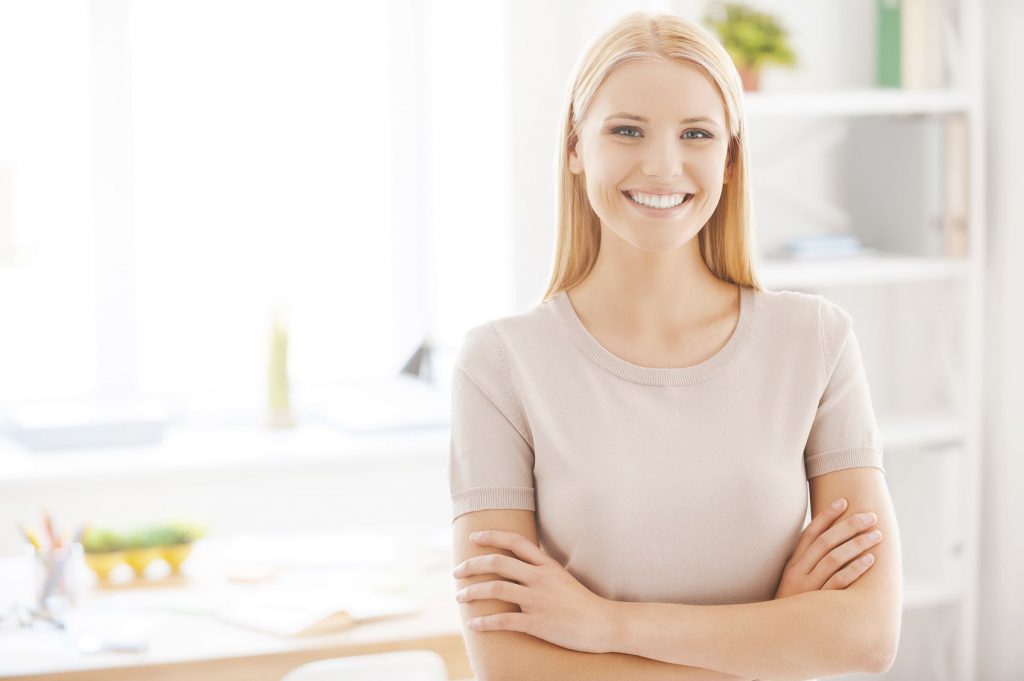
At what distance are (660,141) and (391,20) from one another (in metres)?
2.37

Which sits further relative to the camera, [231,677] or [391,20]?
[391,20]

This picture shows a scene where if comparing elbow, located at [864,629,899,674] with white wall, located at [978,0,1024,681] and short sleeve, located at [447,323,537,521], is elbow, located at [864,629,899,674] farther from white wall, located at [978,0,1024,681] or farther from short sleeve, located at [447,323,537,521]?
white wall, located at [978,0,1024,681]

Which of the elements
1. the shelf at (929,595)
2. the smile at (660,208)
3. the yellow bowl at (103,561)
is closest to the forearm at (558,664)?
the smile at (660,208)

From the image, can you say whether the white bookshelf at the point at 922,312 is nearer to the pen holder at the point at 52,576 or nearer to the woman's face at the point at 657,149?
the woman's face at the point at 657,149

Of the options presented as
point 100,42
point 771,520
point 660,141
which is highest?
point 100,42

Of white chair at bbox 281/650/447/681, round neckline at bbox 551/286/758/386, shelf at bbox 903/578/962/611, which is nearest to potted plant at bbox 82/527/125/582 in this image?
white chair at bbox 281/650/447/681

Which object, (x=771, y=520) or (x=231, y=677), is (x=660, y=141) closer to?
(x=771, y=520)

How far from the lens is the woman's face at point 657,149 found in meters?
1.42

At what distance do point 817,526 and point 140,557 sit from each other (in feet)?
4.77

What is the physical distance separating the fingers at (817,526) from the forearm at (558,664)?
6.5 inches

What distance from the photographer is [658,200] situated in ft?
4.69

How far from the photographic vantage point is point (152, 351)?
3.59m

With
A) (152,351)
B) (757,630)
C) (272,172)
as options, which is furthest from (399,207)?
(757,630)

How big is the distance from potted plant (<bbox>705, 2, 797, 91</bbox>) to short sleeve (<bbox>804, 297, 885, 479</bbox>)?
1.63 m
